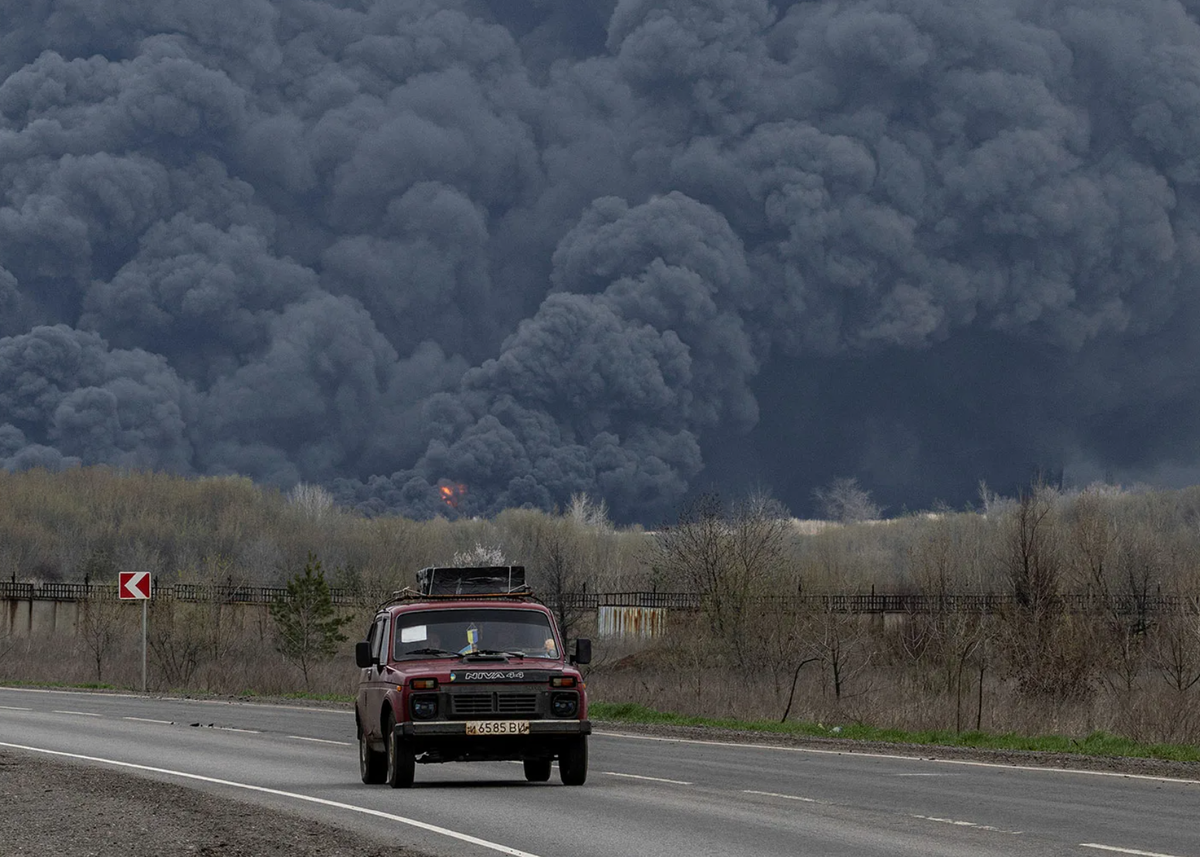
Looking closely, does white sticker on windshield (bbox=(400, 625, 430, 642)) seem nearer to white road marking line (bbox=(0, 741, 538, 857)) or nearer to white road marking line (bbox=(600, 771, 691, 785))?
white road marking line (bbox=(0, 741, 538, 857))

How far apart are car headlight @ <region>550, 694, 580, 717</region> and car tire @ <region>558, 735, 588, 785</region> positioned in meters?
0.44

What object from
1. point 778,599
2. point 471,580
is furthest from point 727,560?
point 471,580

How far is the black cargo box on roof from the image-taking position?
22094mm

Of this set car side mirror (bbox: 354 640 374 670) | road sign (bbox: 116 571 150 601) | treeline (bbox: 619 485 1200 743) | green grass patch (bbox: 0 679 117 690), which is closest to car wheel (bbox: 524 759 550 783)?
car side mirror (bbox: 354 640 374 670)

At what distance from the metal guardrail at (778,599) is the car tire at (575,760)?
27.5 metres

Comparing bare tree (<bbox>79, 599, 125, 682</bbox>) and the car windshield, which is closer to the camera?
the car windshield

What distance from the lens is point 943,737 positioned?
28391 mm

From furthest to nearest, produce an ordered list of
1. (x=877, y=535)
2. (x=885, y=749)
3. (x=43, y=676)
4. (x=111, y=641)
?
1. (x=877, y=535)
2. (x=111, y=641)
3. (x=43, y=676)
4. (x=885, y=749)

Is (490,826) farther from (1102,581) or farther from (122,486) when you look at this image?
(122,486)

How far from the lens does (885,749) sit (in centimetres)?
2588

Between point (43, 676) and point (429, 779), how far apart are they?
147 feet

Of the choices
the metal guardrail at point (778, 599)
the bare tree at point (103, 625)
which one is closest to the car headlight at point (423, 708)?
the metal guardrail at point (778, 599)

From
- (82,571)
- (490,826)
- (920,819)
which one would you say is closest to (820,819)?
(920,819)

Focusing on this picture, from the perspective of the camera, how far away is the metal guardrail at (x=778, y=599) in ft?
164
